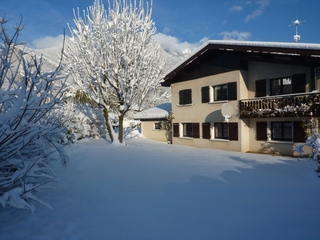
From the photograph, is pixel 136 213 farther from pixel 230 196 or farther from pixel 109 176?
pixel 109 176

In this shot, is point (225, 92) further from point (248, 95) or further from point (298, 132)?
point (298, 132)

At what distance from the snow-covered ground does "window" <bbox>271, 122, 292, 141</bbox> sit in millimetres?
5451

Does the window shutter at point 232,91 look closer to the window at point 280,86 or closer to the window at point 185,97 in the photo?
the window at point 280,86

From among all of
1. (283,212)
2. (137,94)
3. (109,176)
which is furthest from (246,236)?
(137,94)

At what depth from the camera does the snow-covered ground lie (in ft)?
12.7

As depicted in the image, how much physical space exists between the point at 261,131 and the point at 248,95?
2526 millimetres

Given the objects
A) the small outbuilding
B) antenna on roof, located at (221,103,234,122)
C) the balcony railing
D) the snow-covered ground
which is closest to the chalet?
the balcony railing

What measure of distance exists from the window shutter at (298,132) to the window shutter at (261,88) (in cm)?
262

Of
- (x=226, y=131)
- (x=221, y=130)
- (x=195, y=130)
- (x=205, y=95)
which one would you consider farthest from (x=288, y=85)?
(x=195, y=130)

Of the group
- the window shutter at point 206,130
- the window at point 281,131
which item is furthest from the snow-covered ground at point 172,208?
the window shutter at point 206,130

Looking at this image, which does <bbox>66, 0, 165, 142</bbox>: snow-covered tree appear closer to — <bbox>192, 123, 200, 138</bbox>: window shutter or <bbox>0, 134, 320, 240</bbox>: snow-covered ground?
<bbox>192, 123, 200, 138</bbox>: window shutter

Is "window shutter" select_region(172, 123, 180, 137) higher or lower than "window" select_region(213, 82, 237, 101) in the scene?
lower

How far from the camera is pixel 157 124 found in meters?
22.4

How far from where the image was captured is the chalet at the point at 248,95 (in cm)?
1154
